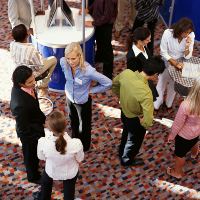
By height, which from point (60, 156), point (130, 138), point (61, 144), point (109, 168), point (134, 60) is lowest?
point (109, 168)

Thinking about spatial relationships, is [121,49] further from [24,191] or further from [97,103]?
[24,191]

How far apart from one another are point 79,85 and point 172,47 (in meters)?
1.46

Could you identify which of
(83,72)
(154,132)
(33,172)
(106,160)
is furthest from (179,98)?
(33,172)

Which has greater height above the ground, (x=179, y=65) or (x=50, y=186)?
(x=179, y=65)

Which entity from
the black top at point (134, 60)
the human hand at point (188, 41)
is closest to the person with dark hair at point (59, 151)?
the black top at point (134, 60)

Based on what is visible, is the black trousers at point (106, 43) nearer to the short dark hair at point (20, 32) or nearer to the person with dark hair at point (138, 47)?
the person with dark hair at point (138, 47)

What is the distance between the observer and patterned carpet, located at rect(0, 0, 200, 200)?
11.2 feet

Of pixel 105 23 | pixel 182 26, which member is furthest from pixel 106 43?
pixel 182 26

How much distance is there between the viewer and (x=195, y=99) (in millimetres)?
2707

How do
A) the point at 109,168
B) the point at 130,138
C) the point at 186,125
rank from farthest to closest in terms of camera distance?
1. the point at 109,168
2. the point at 130,138
3. the point at 186,125

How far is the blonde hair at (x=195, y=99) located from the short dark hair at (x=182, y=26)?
3.56 ft

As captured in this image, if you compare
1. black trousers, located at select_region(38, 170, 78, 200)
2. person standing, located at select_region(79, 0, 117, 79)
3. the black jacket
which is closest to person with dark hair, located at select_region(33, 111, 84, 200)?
black trousers, located at select_region(38, 170, 78, 200)

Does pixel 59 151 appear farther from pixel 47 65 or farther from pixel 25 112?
pixel 47 65

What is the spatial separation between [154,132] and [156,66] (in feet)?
5.23
